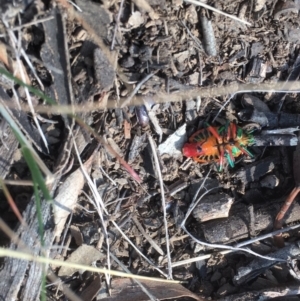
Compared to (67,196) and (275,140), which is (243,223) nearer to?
(275,140)

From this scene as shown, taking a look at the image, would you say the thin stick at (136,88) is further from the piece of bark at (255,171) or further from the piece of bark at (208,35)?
the piece of bark at (255,171)

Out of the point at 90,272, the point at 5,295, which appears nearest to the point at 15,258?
the point at 5,295

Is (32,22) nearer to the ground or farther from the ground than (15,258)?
farther from the ground

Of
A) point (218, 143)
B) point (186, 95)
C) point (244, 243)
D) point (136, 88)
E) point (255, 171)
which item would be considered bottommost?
point (244, 243)

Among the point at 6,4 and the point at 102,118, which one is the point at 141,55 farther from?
the point at 6,4

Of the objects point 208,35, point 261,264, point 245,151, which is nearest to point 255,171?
point 245,151

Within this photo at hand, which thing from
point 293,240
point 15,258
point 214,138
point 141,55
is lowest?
point 293,240
